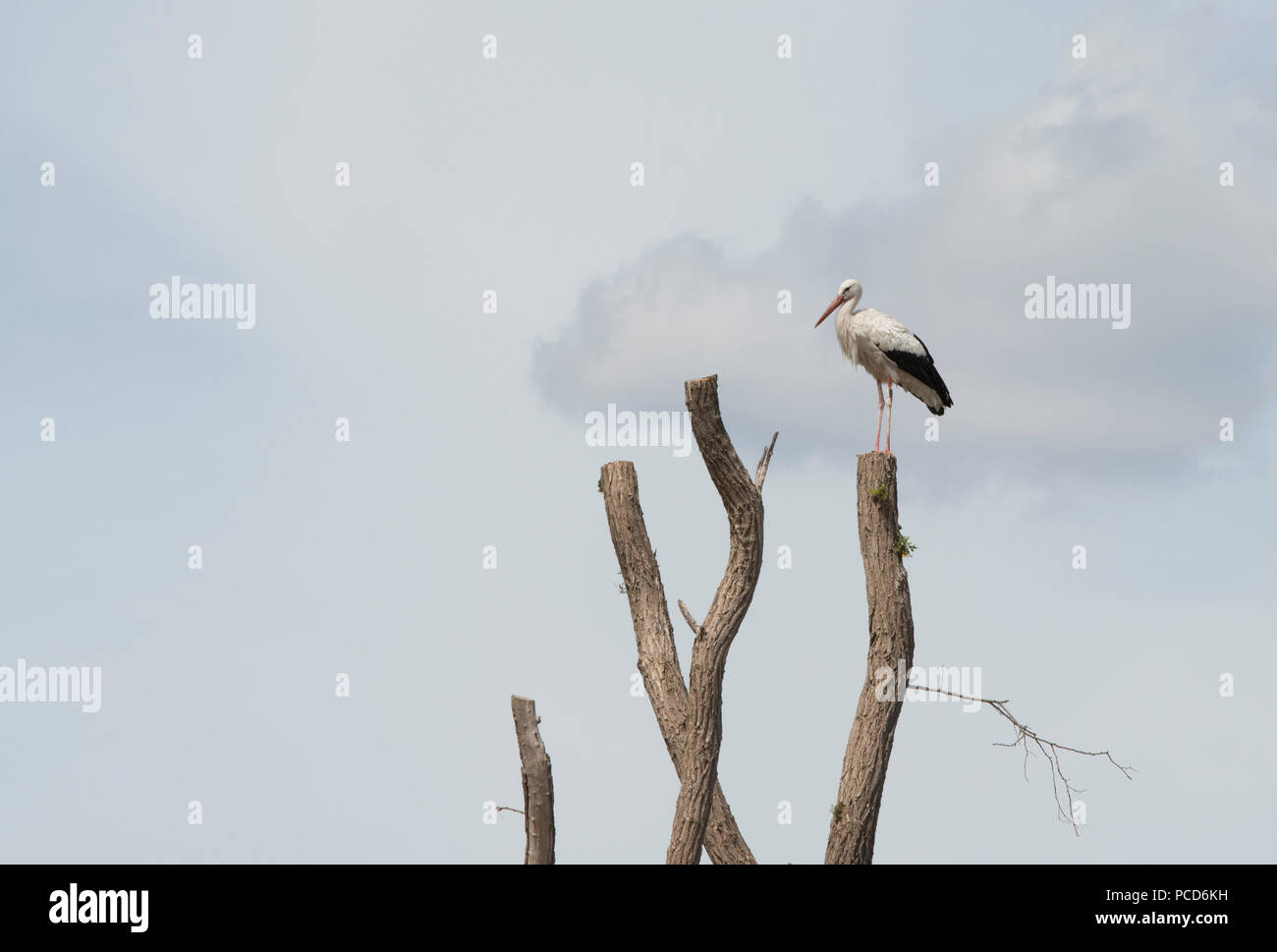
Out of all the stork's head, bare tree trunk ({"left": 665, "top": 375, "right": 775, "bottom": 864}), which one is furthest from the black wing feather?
bare tree trunk ({"left": 665, "top": 375, "right": 775, "bottom": 864})

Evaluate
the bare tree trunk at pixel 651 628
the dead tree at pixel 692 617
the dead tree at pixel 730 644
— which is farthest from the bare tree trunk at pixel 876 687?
the bare tree trunk at pixel 651 628

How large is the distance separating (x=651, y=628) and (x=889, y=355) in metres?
4.47

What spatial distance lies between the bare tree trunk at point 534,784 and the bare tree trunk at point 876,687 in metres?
2.84

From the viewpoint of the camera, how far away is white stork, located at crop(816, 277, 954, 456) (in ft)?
45.8

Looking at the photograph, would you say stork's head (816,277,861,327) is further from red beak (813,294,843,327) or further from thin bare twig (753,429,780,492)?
thin bare twig (753,429,780,492)

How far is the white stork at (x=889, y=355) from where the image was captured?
45.8 feet

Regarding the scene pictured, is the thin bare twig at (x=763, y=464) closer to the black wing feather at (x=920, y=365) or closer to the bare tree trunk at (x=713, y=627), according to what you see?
the bare tree trunk at (x=713, y=627)

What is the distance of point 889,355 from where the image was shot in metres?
14.1

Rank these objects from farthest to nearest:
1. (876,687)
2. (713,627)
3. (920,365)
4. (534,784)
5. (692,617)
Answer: (920,365), (692,617), (713,627), (876,687), (534,784)

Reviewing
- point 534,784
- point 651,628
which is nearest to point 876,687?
point 651,628

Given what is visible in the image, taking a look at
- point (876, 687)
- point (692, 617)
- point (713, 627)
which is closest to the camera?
point (876, 687)

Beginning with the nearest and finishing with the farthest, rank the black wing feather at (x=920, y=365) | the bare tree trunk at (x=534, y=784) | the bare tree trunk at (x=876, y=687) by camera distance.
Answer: the bare tree trunk at (x=534, y=784) → the bare tree trunk at (x=876, y=687) → the black wing feather at (x=920, y=365)

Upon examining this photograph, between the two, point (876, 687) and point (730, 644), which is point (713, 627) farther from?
point (876, 687)
